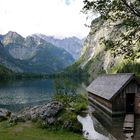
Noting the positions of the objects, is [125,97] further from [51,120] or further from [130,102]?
[51,120]

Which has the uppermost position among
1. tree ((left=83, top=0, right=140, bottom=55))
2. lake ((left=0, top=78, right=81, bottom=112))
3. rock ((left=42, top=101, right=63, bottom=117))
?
tree ((left=83, top=0, right=140, bottom=55))

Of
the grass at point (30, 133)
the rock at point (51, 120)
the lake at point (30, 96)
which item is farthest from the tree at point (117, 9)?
the lake at point (30, 96)

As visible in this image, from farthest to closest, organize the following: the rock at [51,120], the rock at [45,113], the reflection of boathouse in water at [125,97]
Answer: the reflection of boathouse in water at [125,97]
the rock at [45,113]
the rock at [51,120]

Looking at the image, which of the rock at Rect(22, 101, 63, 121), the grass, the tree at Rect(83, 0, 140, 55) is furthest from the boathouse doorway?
the tree at Rect(83, 0, 140, 55)

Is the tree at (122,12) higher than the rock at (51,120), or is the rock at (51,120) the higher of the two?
the tree at (122,12)

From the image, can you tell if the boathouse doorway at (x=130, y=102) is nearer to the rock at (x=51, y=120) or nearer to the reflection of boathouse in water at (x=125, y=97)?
the reflection of boathouse in water at (x=125, y=97)

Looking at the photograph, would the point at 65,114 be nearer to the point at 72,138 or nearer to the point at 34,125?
the point at 34,125

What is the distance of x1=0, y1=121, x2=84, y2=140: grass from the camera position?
30.6m

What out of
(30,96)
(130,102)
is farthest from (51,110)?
(30,96)

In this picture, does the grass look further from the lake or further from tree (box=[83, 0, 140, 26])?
the lake

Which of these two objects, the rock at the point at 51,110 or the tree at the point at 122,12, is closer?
the tree at the point at 122,12

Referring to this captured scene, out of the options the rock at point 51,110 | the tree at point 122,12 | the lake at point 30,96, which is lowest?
the lake at point 30,96

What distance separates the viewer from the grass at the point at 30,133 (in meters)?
30.6

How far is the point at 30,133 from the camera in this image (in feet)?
108
